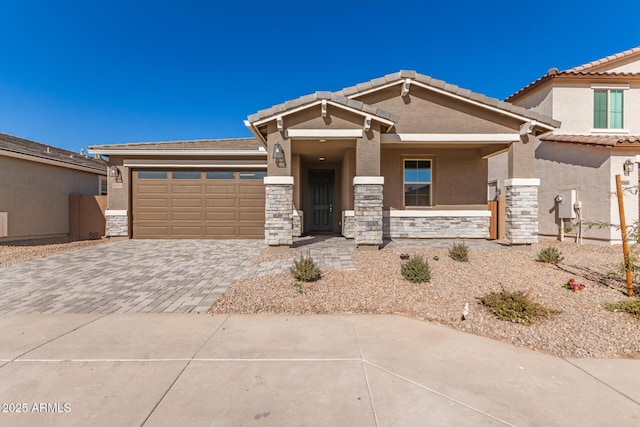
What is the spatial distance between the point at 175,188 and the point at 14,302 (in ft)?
22.2

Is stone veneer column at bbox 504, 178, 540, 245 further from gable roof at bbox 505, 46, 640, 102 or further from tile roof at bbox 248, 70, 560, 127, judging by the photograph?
gable roof at bbox 505, 46, 640, 102

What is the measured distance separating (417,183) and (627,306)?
21.4ft

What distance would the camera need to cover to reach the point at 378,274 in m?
5.52

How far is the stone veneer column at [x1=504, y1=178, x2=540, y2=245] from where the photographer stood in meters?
8.12

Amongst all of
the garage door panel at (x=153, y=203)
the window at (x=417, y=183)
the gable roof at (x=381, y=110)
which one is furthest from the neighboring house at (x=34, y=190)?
the window at (x=417, y=183)

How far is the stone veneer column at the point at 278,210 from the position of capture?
766 cm

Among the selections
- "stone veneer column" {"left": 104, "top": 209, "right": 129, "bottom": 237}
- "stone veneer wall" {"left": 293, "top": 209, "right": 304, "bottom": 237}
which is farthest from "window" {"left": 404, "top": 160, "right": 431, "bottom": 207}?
"stone veneer column" {"left": 104, "top": 209, "right": 129, "bottom": 237}

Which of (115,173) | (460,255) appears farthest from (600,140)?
(115,173)

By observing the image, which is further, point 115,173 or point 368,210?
point 115,173

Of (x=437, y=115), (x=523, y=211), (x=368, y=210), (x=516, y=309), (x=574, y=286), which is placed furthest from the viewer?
(x=437, y=115)

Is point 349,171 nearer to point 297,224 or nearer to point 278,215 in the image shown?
point 297,224

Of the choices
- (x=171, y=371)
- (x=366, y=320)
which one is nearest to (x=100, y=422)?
(x=171, y=371)

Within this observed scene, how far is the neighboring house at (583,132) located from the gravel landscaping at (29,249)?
15.4m

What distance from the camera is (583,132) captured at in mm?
10766
